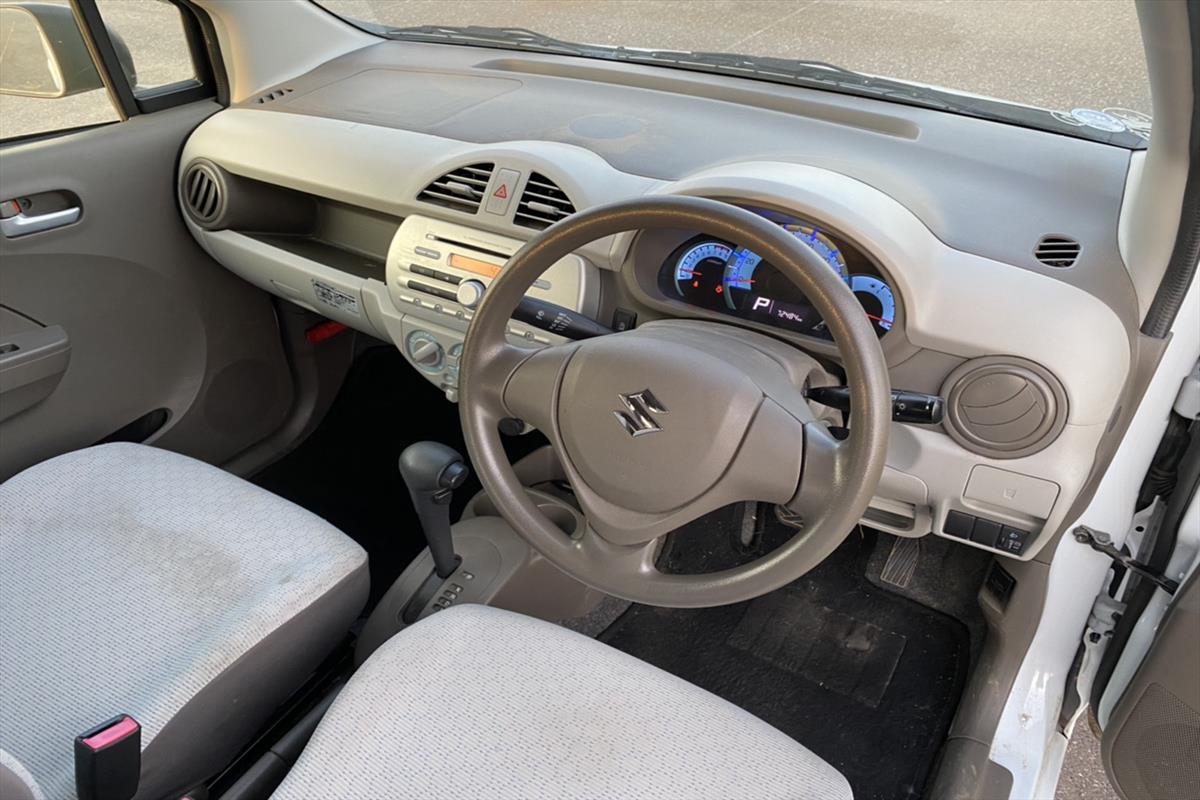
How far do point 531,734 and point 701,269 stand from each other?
711mm

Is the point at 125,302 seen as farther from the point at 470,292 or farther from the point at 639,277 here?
the point at 639,277

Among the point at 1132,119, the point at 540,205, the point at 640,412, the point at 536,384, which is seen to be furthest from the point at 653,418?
the point at 1132,119

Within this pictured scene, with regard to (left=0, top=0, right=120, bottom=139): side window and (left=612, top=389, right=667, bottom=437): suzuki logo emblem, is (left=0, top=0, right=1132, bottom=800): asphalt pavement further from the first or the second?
(left=612, top=389, right=667, bottom=437): suzuki logo emblem

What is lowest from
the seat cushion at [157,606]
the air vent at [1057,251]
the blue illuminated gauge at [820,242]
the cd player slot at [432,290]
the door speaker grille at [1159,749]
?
the door speaker grille at [1159,749]

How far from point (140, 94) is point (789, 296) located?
153 cm

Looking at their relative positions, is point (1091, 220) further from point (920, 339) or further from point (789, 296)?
point (789, 296)

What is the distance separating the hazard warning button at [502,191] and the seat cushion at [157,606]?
61 centimetres

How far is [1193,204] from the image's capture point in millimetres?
1088

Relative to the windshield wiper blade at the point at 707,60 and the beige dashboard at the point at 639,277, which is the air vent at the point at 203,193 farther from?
the windshield wiper blade at the point at 707,60

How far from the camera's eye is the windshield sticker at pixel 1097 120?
4.91 ft

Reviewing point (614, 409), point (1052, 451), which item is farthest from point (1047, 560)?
point (614, 409)

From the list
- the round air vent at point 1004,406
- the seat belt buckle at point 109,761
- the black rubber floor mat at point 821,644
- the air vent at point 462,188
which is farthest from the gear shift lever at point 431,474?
the black rubber floor mat at point 821,644

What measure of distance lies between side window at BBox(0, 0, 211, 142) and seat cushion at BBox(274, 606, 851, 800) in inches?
54.9

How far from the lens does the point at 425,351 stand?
1760 mm
